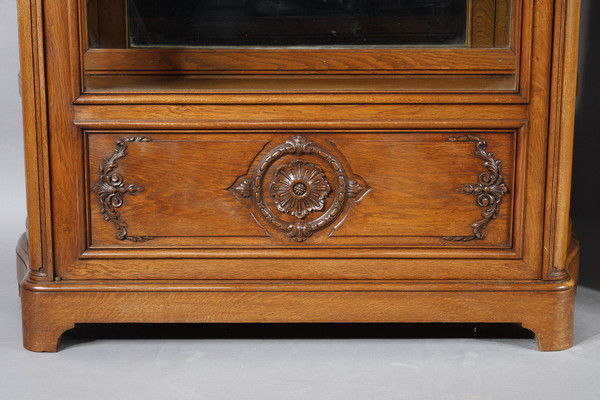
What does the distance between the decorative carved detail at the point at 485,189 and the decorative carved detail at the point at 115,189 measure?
0.68 meters

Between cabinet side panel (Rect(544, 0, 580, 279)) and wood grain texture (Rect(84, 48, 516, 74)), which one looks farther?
wood grain texture (Rect(84, 48, 516, 74))

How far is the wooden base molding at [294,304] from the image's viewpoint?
194 centimetres

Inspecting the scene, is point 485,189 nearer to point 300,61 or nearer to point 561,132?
point 561,132

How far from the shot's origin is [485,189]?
193 cm

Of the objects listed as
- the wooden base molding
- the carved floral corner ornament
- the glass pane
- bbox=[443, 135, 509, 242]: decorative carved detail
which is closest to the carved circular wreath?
the carved floral corner ornament

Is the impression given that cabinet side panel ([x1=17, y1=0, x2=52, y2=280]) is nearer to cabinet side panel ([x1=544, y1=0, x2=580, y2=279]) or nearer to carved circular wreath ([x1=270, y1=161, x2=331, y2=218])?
carved circular wreath ([x1=270, y1=161, x2=331, y2=218])

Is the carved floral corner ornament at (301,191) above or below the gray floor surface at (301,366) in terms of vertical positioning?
above

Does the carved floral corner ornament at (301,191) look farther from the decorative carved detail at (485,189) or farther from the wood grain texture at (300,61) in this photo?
the wood grain texture at (300,61)

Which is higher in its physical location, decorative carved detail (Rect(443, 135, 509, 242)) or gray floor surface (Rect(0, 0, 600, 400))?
decorative carved detail (Rect(443, 135, 509, 242))

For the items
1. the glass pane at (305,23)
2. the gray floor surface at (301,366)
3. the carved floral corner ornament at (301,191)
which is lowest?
the gray floor surface at (301,366)

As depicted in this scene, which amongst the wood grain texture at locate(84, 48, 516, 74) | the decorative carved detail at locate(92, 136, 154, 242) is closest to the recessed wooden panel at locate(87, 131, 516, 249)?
the decorative carved detail at locate(92, 136, 154, 242)

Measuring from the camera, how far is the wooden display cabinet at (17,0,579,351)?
6.22ft

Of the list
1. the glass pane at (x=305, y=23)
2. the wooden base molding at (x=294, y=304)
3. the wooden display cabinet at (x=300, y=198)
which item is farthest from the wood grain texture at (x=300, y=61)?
the wooden base molding at (x=294, y=304)

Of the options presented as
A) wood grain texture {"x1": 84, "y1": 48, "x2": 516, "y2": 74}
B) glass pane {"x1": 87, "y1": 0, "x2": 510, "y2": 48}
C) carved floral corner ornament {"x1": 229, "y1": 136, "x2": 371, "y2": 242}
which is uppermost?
glass pane {"x1": 87, "y1": 0, "x2": 510, "y2": 48}
